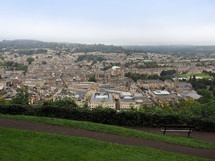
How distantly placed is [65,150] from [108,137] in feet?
6.04

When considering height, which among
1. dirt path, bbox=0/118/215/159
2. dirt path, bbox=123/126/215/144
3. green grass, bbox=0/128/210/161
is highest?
green grass, bbox=0/128/210/161

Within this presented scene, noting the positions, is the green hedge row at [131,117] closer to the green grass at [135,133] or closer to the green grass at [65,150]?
the green grass at [135,133]

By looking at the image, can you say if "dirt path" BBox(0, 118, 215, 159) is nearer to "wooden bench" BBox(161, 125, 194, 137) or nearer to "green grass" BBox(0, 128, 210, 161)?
"green grass" BBox(0, 128, 210, 161)

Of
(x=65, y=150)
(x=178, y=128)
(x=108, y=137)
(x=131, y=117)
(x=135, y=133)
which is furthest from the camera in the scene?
(x=131, y=117)

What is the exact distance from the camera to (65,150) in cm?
502

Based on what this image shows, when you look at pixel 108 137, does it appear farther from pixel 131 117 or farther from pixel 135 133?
pixel 131 117

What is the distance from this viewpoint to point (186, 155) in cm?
549

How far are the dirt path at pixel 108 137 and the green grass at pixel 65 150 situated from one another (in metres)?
0.45

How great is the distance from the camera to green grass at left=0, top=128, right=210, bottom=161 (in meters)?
4.60

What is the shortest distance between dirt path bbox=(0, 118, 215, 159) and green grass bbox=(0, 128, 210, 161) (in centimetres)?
45

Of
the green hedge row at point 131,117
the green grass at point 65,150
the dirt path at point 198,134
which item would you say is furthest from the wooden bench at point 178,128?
the green grass at point 65,150

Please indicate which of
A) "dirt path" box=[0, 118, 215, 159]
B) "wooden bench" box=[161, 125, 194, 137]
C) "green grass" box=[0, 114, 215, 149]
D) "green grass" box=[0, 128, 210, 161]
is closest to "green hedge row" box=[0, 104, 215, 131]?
"wooden bench" box=[161, 125, 194, 137]

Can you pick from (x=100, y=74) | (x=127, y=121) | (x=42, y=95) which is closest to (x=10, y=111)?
(x=127, y=121)

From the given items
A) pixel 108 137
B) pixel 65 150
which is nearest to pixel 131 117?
pixel 108 137
